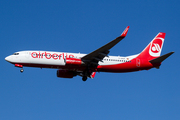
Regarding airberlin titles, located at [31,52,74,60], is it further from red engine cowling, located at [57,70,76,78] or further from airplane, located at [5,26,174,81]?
red engine cowling, located at [57,70,76,78]

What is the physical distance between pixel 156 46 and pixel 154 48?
0.61 metres

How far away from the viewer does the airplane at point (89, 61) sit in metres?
40.7

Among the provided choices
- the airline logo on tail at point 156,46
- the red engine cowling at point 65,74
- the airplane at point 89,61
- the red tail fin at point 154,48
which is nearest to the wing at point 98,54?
the airplane at point 89,61

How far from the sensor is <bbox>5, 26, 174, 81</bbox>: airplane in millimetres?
40688

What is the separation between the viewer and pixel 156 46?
48.1 metres

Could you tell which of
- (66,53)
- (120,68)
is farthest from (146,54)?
(66,53)

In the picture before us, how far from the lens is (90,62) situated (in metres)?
42.4

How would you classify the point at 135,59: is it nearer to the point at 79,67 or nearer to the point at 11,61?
the point at 79,67

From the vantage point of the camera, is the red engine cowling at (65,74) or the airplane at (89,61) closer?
the airplane at (89,61)

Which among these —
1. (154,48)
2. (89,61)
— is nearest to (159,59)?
(154,48)

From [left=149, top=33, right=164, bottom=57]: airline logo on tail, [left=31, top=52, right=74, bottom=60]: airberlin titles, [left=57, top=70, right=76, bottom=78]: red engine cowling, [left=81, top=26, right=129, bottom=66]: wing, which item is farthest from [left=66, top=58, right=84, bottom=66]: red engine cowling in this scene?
[left=149, top=33, right=164, bottom=57]: airline logo on tail

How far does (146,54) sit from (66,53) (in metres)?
13.5

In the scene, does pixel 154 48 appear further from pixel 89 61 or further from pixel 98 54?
pixel 89 61

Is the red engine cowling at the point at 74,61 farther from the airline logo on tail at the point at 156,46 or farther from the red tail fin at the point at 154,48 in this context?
the airline logo on tail at the point at 156,46
